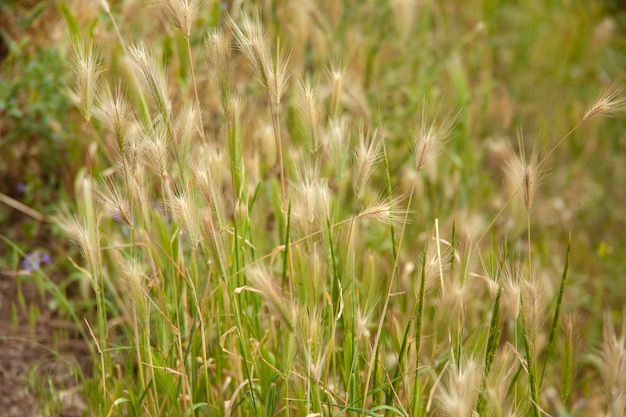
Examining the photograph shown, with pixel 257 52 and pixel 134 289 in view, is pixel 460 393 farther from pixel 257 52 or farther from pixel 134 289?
pixel 257 52

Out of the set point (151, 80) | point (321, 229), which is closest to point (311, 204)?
point (321, 229)

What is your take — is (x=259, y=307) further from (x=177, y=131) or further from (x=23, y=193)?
(x=23, y=193)

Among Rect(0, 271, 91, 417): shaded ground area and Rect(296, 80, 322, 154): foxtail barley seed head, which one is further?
Rect(0, 271, 91, 417): shaded ground area

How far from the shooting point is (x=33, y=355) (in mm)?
2014

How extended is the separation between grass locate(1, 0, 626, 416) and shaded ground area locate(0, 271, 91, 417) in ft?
0.30

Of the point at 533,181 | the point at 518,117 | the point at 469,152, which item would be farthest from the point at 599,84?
the point at 533,181

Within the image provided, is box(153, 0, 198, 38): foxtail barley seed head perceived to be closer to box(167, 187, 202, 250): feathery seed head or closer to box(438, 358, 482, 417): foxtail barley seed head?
box(167, 187, 202, 250): feathery seed head

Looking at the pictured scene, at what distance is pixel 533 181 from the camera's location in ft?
4.53

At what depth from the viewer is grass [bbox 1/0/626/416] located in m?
1.36

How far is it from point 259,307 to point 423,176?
1435 mm

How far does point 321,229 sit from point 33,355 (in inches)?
43.4

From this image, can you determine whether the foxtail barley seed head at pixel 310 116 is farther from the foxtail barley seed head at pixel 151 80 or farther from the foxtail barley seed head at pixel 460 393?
the foxtail barley seed head at pixel 460 393

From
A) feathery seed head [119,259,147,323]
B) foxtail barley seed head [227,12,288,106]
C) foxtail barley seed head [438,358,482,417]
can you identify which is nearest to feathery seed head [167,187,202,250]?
feathery seed head [119,259,147,323]

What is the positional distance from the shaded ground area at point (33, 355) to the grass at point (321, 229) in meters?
0.09
